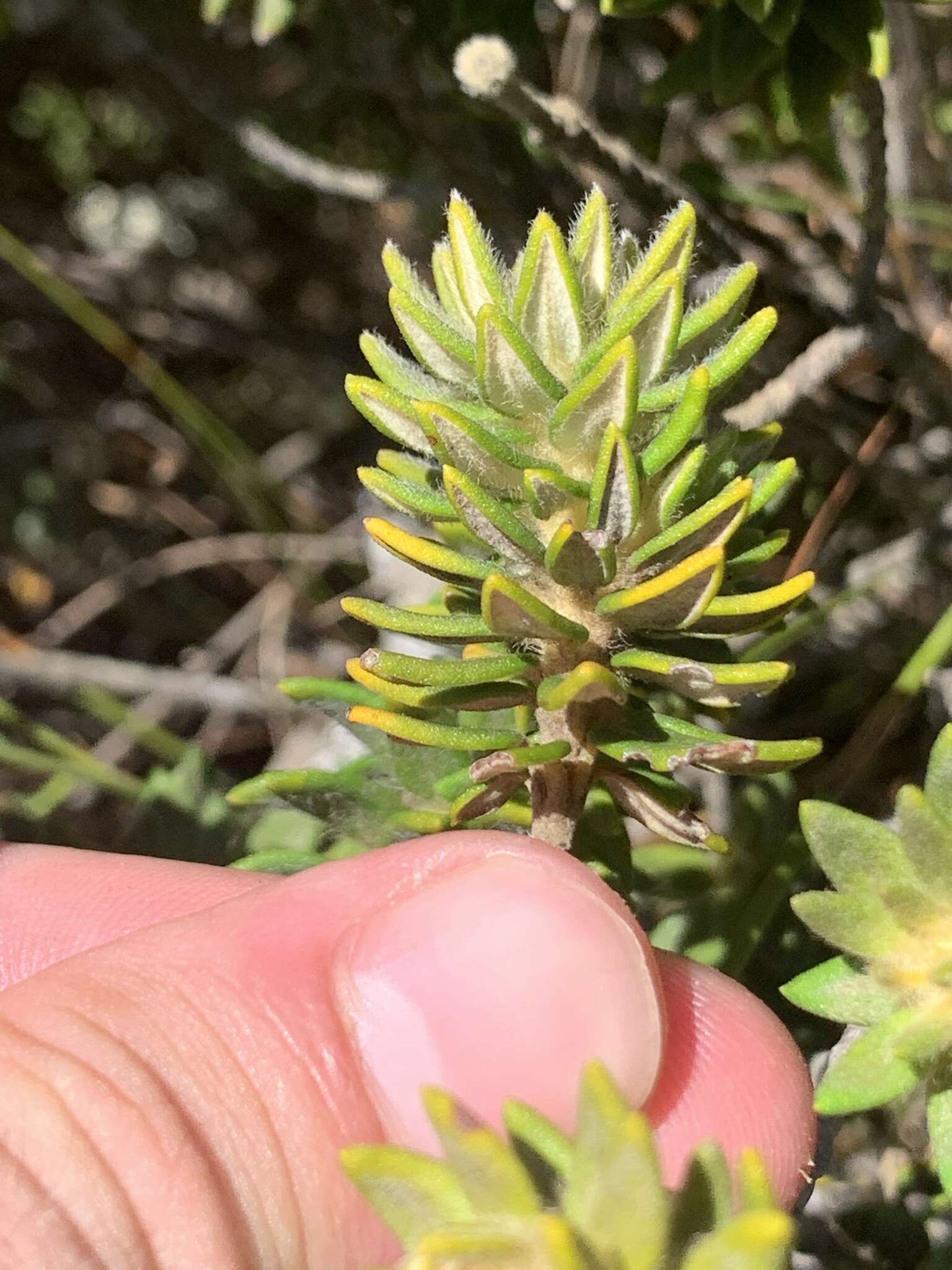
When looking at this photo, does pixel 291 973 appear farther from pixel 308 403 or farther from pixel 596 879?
pixel 308 403

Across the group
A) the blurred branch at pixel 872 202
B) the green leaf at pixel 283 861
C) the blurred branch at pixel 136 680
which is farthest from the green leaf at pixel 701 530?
the blurred branch at pixel 136 680

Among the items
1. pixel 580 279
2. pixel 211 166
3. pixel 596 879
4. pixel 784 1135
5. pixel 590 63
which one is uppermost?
pixel 590 63

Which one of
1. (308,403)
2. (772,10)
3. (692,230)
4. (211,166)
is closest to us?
(692,230)

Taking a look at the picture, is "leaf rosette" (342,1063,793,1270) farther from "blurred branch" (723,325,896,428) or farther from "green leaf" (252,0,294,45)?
"green leaf" (252,0,294,45)

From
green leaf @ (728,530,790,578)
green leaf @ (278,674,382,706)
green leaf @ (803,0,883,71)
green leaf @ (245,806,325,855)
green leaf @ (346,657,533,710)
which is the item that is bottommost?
green leaf @ (245,806,325,855)

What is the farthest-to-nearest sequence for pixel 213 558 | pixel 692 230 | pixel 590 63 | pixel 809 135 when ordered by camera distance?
pixel 213 558, pixel 590 63, pixel 809 135, pixel 692 230

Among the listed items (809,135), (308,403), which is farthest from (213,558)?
(809,135)

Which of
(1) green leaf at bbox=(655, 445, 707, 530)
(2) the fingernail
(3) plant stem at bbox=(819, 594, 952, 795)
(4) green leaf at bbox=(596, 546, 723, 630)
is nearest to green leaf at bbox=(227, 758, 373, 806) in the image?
(2) the fingernail
